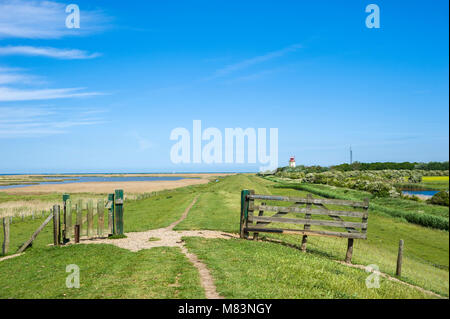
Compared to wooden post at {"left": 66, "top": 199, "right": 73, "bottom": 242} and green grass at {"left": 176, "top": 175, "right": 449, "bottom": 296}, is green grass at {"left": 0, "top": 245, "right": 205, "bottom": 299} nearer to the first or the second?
wooden post at {"left": 66, "top": 199, "right": 73, "bottom": 242}

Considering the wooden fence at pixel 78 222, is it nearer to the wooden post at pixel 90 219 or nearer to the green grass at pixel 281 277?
the wooden post at pixel 90 219

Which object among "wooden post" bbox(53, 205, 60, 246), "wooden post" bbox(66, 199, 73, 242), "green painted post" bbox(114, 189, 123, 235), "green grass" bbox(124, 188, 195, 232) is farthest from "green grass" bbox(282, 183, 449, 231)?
"wooden post" bbox(53, 205, 60, 246)

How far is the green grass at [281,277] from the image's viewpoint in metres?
8.19

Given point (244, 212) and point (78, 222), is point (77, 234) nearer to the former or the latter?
point (78, 222)

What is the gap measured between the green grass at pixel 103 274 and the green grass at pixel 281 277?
1.02 m

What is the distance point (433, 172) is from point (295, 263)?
263 inches

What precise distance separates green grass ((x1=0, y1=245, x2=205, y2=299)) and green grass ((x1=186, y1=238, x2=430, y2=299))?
3.35ft

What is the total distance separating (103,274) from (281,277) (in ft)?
19.9

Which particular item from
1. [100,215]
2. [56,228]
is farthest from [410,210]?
[56,228]

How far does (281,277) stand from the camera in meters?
9.61
